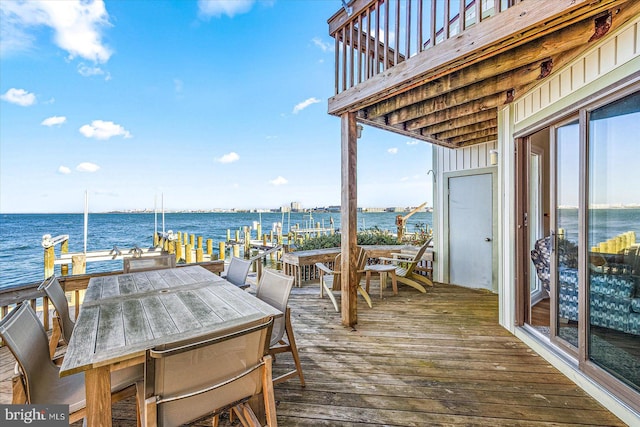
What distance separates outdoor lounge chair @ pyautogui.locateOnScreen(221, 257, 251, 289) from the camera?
9.64 feet

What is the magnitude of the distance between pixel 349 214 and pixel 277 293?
56.0 inches

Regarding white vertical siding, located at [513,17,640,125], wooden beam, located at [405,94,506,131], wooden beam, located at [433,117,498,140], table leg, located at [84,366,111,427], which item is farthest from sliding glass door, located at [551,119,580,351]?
table leg, located at [84,366,111,427]

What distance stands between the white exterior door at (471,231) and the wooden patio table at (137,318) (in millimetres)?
4354

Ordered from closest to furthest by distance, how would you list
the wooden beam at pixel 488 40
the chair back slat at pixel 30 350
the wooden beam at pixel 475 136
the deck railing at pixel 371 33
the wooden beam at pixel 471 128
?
the chair back slat at pixel 30 350
the wooden beam at pixel 488 40
the deck railing at pixel 371 33
the wooden beam at pixel 471 128
the wooden beam at pixel 475 136

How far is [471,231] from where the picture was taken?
491cm

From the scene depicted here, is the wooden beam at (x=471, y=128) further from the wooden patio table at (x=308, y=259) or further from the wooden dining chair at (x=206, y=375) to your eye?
the wooden dining chair at (x=206, y=375)

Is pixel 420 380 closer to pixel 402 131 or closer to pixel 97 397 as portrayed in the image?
pixel 97 397

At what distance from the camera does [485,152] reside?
4.75m

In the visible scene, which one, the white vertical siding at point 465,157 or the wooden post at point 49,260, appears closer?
the white vertical siding at point 465,157

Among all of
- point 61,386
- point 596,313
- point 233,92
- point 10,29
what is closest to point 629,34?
point 596,313

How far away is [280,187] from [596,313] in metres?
29.7

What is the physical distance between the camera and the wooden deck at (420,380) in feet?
5.78

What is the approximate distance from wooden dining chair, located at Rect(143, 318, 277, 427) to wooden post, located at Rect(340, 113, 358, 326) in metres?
2.03

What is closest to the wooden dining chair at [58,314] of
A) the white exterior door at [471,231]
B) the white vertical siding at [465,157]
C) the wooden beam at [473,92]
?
the wooden beam at [473,92]
